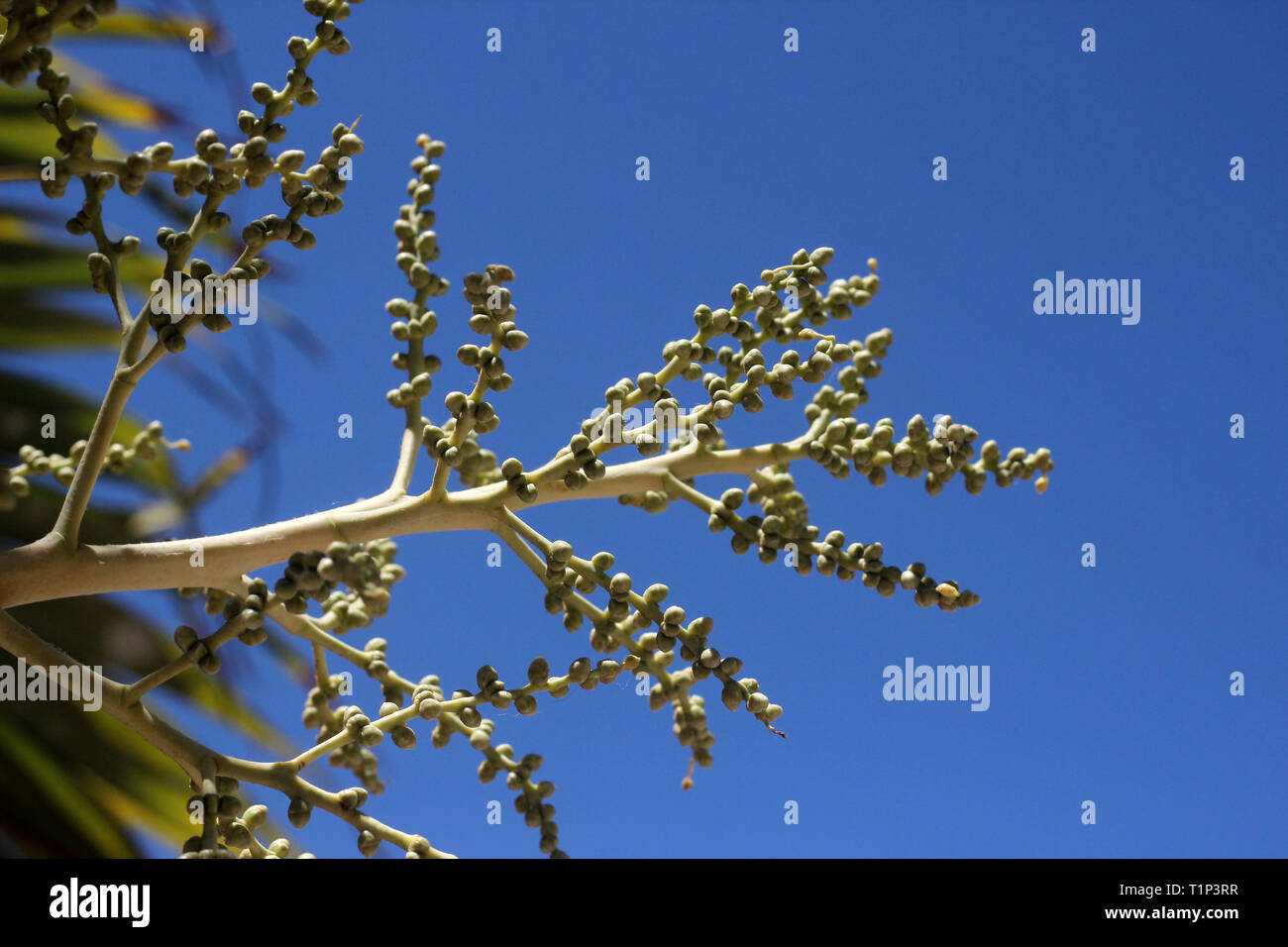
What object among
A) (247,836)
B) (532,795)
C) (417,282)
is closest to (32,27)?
(417,282)

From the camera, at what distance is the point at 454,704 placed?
2023 millimetres

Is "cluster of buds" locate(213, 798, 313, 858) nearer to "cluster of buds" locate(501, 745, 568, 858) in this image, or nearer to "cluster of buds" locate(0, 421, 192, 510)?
"cluster of buds" locate(501, 745, 568, 858)

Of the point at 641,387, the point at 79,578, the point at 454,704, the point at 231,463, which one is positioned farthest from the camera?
the point at 231,463

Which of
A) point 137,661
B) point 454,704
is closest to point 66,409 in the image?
point 137,661

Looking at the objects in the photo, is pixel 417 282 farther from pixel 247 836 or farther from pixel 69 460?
pixel 247 836

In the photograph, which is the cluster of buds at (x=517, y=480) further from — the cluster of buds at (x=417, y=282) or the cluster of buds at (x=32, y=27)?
the cluster of buds at (x=32, y=27)

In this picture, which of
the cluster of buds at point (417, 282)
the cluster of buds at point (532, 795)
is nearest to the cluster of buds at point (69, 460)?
the cluster of buds at point (417, 282)

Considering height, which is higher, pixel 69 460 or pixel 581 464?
pixel 69 460

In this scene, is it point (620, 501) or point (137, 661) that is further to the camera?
point (137, 661)

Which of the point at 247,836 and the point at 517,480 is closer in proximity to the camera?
the point at 247,836

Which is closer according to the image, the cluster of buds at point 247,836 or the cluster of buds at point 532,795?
the cluster of buds at point 247,836

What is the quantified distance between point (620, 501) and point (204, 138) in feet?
3.83

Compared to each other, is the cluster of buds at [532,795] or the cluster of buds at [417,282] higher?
the cluster of buds at [417,282]
